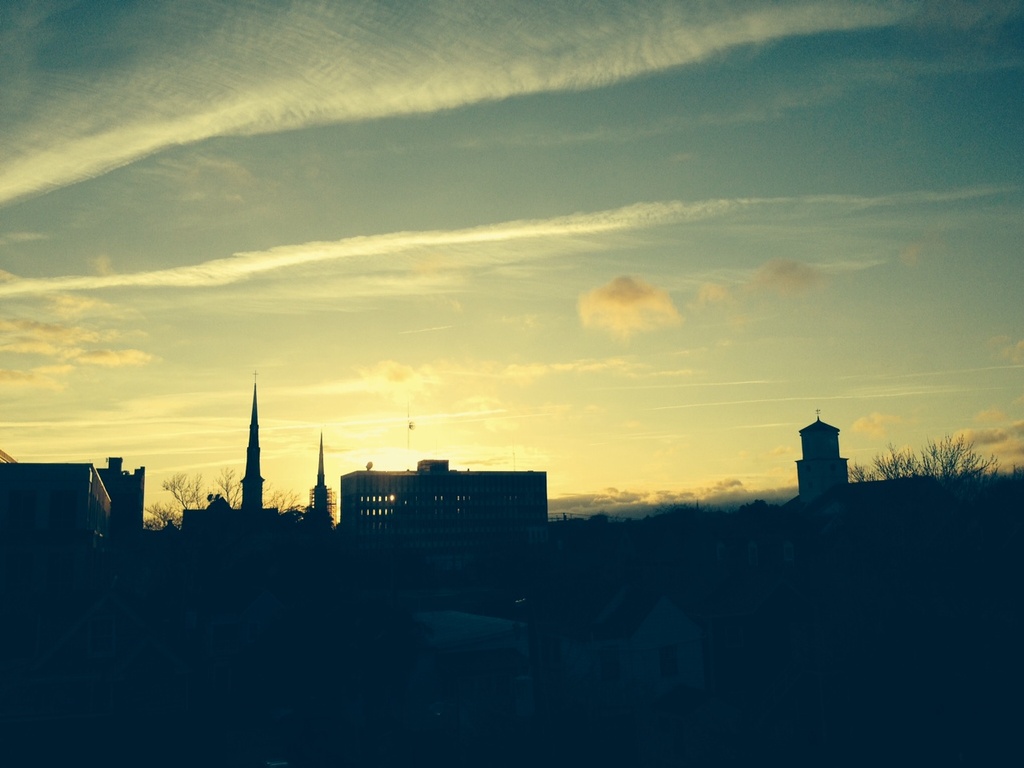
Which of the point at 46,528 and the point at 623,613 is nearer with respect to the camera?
the point at 623,613

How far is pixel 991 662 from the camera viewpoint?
3728 centimetres

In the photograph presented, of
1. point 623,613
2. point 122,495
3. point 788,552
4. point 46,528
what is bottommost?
point 623,613

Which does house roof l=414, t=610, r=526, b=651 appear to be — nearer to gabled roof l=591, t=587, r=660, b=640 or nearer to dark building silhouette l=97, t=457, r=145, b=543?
gabled roof l=591, t=587, r=660, b=640

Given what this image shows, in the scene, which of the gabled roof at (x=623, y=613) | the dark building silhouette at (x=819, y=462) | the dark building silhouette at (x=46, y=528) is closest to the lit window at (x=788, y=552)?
the gabled roof at (x=623, y=613)

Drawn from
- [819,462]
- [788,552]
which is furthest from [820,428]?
[788,552]

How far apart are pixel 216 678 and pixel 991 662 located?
40853 millimetres

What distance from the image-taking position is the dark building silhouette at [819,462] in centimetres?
13400

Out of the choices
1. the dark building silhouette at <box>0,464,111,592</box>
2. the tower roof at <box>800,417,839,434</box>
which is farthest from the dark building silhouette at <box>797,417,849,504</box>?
the dark building silhouette at <box>0,464,111,592</box>

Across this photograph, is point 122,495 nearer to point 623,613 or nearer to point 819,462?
point 819,462

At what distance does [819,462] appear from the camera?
443 feet

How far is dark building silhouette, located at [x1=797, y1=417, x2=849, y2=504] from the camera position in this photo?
13400cm

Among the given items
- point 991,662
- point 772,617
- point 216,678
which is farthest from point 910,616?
point 216,678

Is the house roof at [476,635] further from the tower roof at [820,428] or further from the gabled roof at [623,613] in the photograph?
the tower roof at [820,428]

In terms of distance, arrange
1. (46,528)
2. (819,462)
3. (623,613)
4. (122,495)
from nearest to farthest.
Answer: (623,613), (46,528), (819,462), (122,495)
